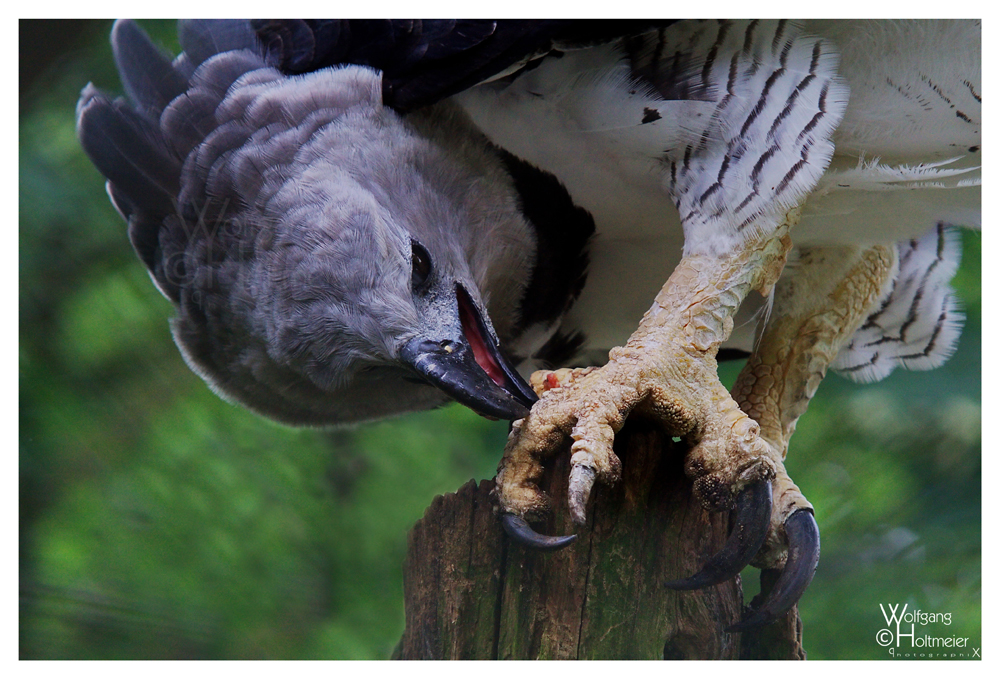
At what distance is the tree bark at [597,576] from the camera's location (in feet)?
4.66

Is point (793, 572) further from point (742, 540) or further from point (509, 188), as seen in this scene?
point (509, 188)

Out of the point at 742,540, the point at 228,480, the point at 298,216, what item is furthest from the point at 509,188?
the point at 228,480

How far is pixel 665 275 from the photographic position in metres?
2.11

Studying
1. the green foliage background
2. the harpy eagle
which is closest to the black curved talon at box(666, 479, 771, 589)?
the harpy eagle

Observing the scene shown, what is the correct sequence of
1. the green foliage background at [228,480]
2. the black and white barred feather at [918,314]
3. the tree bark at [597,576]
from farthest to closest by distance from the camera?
the black and white barred feather at [918,314], the green foliage background at [228,480], the tree bark at [597,576]

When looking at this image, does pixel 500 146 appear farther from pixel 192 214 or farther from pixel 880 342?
pixel 880 342

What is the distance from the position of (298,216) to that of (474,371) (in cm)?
44

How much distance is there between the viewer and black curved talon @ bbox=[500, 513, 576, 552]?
4.32 ft

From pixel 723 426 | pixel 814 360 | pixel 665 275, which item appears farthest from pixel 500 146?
pixel 814 360

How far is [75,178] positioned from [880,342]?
2.20m

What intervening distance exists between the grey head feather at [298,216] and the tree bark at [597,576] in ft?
1.04

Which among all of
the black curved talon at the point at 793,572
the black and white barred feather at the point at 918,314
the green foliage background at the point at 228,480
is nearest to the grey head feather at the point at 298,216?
the green foliage background at the point at 228,480

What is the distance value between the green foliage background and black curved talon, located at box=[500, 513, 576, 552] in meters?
0.64

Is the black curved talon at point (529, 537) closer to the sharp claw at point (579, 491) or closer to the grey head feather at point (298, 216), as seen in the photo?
the sharp claw at point (579, 491)
